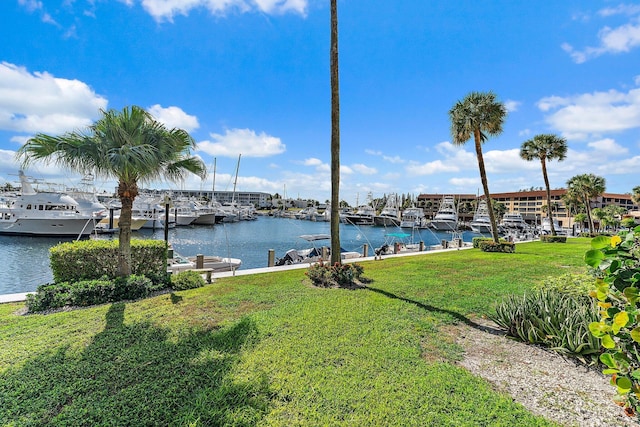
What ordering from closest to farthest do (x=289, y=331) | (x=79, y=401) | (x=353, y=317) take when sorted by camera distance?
(x=79, y=401) → (x=289, y=331) → (x=353, y=317)

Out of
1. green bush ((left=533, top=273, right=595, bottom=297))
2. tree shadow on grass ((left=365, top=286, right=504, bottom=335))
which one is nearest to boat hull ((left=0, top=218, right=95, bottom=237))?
tree shadow on grass ((left=365, top=286, right=504, bottom=335))

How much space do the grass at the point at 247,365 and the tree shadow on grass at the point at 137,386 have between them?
16 mm

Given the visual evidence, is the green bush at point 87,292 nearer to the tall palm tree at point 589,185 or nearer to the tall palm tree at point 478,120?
the tall palm tree at point 478,120

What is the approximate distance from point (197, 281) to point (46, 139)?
218 inches

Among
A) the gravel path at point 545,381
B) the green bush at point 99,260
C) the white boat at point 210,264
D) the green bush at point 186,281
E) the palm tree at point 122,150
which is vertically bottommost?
the white boat at point 210,264

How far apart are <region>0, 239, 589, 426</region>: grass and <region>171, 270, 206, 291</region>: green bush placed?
1.36m

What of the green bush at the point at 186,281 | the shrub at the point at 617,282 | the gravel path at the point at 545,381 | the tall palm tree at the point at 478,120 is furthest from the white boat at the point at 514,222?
the shrub at the point at 617,282

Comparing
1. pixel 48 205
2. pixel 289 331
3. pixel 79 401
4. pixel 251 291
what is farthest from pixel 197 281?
pixel 48 205

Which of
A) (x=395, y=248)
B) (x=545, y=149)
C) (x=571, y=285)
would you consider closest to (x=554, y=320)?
(x=571, y=285)

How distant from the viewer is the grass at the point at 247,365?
320 centimetres

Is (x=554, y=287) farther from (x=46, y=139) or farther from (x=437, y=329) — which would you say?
(x=46, y=139)

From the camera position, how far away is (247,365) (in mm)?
4168

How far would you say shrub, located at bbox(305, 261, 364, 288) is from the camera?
9.31 metres

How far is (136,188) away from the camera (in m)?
8.53
